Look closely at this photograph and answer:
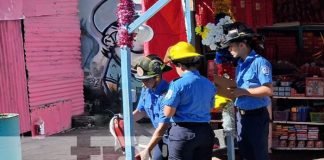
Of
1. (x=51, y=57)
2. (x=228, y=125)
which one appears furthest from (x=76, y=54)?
(x=228, y=125)

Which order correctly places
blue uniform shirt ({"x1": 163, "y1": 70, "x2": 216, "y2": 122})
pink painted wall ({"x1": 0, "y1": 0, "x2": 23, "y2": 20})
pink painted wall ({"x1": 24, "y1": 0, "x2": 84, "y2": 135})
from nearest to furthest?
blue uniform shirt ({"x1": 163, "y1": 70, "x2": 216, "y2": 122}) → pink painted wall ({"x1": 0, "y1": 0, "x2": 23, "y2": 20}) → pink painted wall ({"x1": 24, "y1": 0, "x2": 84, "y2": 135})

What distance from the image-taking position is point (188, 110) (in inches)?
180

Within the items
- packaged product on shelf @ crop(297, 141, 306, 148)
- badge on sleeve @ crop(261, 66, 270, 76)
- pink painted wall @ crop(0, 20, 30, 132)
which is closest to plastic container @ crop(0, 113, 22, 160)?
badge on sleeve @ crop(261, 66, 270, 76)

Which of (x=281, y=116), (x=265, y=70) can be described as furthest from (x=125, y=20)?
(x=281, y=116)

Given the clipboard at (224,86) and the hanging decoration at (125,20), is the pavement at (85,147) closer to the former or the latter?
the clipboard at (224,86)

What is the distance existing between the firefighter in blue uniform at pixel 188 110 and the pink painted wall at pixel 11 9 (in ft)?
18.7

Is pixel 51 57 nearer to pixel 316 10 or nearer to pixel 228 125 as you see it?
pixel 316 10

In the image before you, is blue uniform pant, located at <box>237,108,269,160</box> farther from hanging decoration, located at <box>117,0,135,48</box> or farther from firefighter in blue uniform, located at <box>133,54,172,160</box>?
hanging decoration, located at <box>117,0,135,48</box>

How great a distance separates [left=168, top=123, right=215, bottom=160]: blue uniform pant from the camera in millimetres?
4551

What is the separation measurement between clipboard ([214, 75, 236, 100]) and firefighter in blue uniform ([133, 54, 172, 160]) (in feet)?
1.56

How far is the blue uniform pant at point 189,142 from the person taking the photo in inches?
179

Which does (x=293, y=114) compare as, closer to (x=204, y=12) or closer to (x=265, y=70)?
(x=204, y=12)

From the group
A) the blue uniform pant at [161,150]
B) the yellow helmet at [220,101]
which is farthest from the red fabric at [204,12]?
the blue uniform pant at [161,150]

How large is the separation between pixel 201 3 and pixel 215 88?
2.44m
